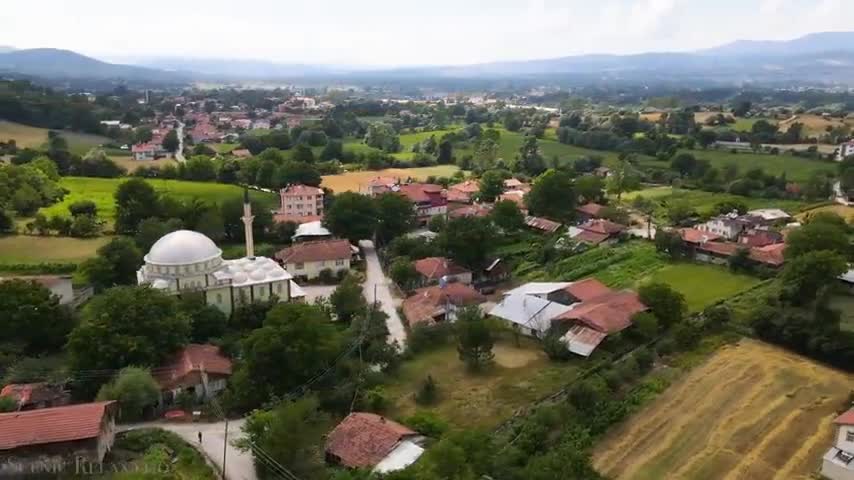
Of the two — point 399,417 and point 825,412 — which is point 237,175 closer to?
point 399,417

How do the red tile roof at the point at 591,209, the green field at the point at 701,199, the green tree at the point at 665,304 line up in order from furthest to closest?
the green field at the point at 701,199
the red tile roof at the point at 591,209
the green tree at the point at 665,304

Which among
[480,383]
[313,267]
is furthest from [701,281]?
[313,267]

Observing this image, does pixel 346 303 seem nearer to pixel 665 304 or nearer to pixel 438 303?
pixel 438 303

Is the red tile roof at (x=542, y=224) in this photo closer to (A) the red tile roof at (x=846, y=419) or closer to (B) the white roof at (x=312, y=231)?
(B) the white roof at (x=312, y=231)

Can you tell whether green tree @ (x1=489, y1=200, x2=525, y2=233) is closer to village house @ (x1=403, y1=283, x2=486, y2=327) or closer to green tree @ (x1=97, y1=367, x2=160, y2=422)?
village house @ (x1=403, y1=283, x2=486, y2=327)

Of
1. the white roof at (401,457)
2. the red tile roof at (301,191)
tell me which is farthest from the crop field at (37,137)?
the white roof at (401,457)

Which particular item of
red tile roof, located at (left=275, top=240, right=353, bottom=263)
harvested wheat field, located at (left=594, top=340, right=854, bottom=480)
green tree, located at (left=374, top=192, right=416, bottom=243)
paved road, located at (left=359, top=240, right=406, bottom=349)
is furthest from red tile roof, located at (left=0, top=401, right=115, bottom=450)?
green tree, located at (left=374, top=192, right=416, bottom=243)
